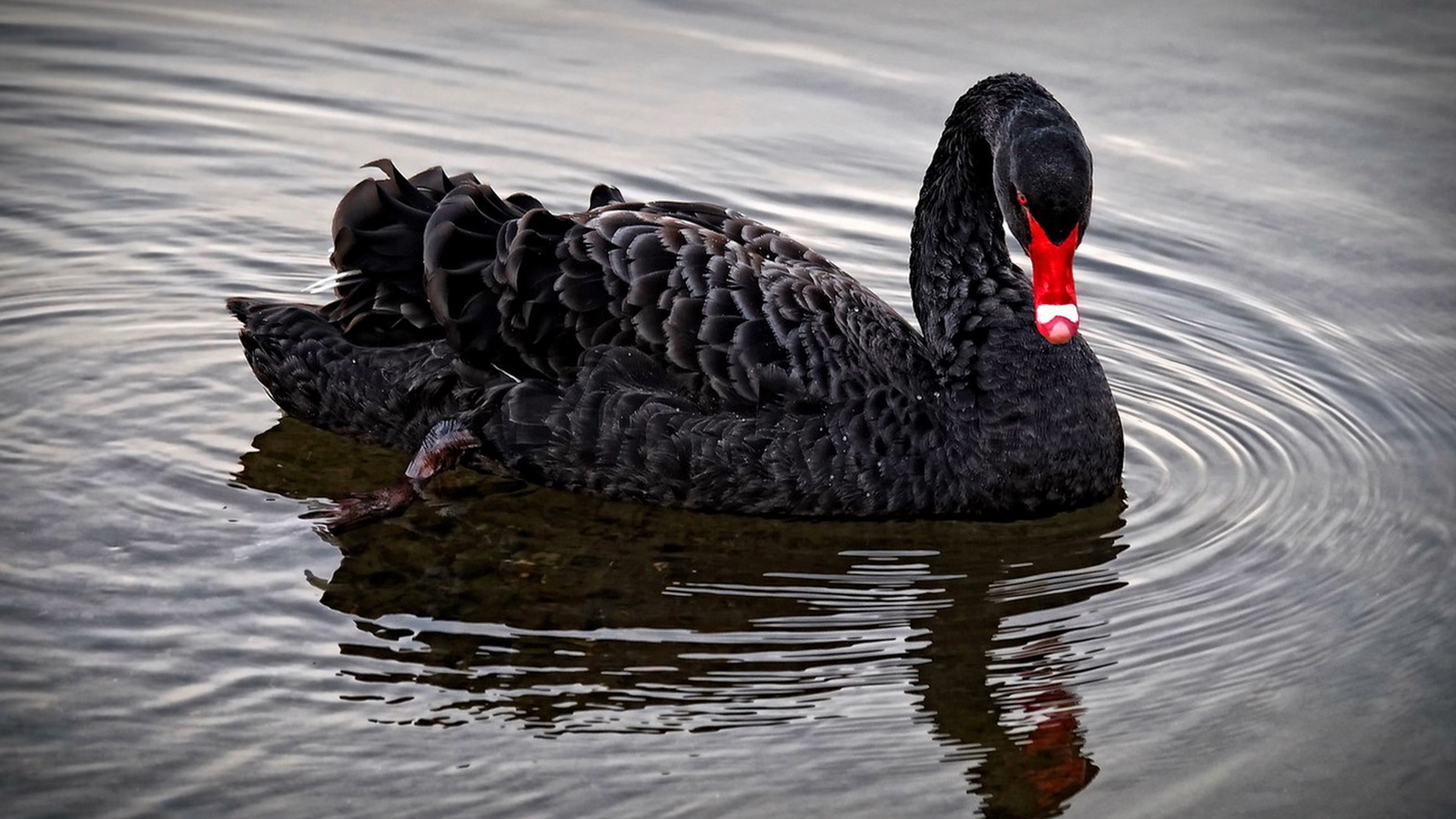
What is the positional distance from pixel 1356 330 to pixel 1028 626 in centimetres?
302

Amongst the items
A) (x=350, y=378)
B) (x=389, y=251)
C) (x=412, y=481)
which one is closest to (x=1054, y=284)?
(x=412, y=481)

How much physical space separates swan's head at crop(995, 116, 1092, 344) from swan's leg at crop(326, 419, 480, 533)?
83.4 inches

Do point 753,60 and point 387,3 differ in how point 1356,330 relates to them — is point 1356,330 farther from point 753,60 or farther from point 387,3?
point 387,3

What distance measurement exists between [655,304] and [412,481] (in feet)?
3.53

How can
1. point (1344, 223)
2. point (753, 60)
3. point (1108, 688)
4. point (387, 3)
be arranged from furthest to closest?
point (387, 3), point (753, 60), point (1344, 223), point (1108, 688)

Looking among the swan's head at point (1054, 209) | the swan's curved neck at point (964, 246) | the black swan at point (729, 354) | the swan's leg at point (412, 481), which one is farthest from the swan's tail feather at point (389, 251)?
the swan's head at point (1054, 209)

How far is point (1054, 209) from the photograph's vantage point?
6109 mm

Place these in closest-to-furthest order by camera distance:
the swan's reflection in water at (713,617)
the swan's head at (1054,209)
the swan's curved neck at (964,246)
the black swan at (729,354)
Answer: the swan's reflection in water at (713,617) → the swan's head at (1054,209) → the black swan at (729,354) → the swan's curved neck at (964,246)

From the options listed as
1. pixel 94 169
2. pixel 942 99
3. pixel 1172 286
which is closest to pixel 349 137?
pixel 94 169

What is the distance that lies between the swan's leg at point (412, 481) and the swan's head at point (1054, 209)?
2.12m

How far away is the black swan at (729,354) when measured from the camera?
643 cm

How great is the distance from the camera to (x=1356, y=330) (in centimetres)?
802

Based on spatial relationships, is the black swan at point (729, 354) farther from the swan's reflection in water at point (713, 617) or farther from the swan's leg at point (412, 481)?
the swan's reflection in water at point (713, 617)

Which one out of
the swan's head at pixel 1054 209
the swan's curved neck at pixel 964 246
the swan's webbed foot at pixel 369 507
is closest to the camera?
the swan's head at pixel 1054 209
